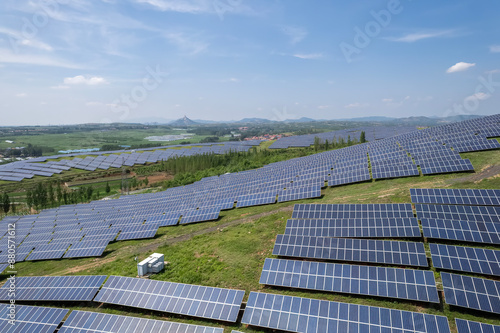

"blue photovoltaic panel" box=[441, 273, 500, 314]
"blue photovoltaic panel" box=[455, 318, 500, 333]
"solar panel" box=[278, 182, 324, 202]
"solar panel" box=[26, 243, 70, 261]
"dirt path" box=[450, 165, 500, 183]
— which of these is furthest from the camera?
"solar panel" box=[278, 182, 324, 202]

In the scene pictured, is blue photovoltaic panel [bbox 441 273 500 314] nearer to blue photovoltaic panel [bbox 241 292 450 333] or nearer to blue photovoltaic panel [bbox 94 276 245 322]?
blue photovoltaic panel [bbox 241 292 450 333]

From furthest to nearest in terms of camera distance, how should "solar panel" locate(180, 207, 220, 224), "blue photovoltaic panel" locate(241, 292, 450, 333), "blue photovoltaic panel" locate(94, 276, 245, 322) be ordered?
"solar panel" locate(180, 207, 220, 224), "blue photovoltaic panel" locate(94, 276, 245, 322), "blue photovoltaic panel" locate(241, 292, 450, 333)

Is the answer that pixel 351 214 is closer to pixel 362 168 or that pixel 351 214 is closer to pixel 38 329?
pixel 362 168

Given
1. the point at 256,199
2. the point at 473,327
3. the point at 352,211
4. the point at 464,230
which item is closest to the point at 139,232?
the point at 256,199

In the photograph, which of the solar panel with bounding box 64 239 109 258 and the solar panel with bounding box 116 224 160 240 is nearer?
the solar panel with bounding box 64 239 109 258

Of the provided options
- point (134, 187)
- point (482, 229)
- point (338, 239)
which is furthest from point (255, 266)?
point (134, 187)

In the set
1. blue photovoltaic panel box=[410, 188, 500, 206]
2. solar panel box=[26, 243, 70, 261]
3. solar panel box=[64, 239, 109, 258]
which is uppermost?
blue photovoltaic panel box=[410, 188, 500, 206]

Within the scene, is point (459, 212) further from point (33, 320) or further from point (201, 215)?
point (33, 320)

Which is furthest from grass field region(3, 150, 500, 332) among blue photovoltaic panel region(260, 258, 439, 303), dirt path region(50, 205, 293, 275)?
blue photovoltaic panel region(260, 258, 439, 303)
